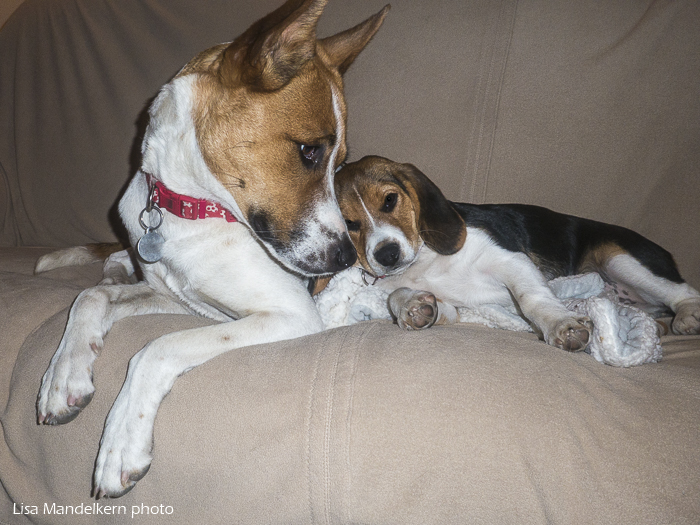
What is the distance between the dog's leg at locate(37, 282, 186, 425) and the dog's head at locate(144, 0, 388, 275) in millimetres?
626

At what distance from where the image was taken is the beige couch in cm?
133

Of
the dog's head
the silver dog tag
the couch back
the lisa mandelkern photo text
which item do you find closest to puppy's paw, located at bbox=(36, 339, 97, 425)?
the lisa mandelkern photo text

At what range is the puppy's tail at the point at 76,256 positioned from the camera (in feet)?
9.12

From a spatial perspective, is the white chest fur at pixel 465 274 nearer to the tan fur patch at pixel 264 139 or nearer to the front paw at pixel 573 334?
the front paw at pixel 573 334

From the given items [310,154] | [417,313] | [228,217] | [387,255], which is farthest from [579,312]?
[228,217]

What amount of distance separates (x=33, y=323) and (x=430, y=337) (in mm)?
1620

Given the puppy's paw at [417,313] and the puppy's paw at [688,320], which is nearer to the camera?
the puppy's paw at [417,313]

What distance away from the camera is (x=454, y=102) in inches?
112

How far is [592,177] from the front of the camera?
8.84 ft

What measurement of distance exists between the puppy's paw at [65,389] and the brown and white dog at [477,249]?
1273 mm

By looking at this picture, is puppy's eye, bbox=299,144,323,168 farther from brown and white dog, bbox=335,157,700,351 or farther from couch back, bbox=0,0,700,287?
couch back, bbox=0,0,700,287

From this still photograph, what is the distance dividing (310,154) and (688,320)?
190 centimetres

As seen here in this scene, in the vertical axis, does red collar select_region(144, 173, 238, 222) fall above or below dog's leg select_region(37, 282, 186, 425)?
above

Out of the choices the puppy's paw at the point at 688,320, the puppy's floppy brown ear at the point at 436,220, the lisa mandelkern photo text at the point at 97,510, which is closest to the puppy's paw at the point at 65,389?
the lisa mandelkern photo text at the point at 97,510
